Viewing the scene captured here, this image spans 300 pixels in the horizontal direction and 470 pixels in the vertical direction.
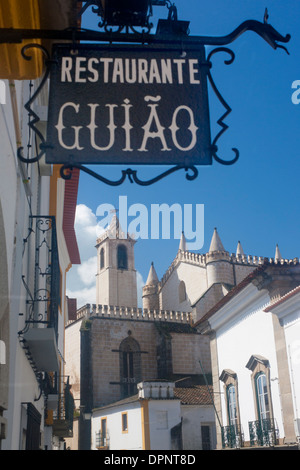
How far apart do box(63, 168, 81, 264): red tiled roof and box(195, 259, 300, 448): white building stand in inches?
196

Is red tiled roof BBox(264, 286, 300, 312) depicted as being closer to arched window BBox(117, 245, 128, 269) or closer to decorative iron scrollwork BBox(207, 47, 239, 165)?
decorative iron scrollwork BBox(207, 47, 239, 165)

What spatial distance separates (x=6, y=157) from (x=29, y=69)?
986mm

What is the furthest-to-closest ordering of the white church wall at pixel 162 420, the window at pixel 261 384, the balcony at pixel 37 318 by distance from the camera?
1. the white church wall at pixel 162 420
2. the window at pixel 261 384
3. the balcony at pixel 37 318

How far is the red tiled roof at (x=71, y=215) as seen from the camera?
1453 cm

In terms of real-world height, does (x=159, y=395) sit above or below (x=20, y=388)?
above

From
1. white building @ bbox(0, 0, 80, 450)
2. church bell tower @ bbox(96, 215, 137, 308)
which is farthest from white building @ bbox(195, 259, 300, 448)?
church bell tower @ bbox(96, 215, 137, 308)

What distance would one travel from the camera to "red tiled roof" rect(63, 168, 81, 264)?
14531 mm

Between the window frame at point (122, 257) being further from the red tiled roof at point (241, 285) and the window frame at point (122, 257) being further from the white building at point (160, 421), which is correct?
the red tiled roof at point (241, 285)

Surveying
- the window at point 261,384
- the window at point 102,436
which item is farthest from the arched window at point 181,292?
the window at point 261,384

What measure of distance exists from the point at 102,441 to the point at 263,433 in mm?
19312

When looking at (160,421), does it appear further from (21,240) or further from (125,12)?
(125,12)

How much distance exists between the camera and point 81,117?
117 inches
